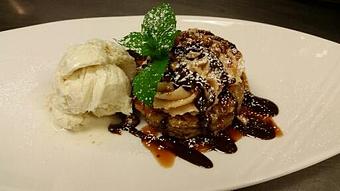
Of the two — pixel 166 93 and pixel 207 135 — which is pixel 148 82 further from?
pixel 207 135

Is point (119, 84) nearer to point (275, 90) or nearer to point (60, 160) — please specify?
point (60, 160)

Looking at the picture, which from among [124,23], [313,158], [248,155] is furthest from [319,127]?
[124,23]

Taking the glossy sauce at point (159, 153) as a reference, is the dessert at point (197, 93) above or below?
above

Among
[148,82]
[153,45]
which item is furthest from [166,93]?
[153,45]

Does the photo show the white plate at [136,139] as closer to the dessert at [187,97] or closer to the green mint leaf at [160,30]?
the dessert at [187,97]

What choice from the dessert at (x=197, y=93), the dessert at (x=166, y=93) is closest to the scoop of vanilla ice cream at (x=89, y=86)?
the dessert at (x=166, y=93)

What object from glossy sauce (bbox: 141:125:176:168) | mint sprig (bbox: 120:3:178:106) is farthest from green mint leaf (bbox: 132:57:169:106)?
glossy sauce (bbox: 141:125:176:168)
